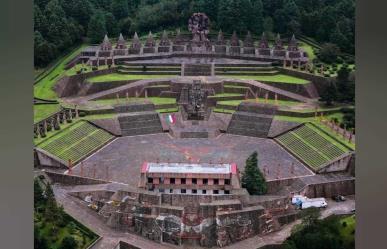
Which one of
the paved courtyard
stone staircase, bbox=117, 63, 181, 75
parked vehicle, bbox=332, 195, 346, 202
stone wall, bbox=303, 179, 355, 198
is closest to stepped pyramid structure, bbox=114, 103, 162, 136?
the paved courtyard

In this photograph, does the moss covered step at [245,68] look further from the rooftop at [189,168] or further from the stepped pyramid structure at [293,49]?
the rooftop at [189,168]

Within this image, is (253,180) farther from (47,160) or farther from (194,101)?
(47,160)

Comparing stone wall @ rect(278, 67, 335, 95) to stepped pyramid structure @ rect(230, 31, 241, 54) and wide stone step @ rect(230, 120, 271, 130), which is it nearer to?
stepped pyramid structure @ rect(230, 31, 241, 54)

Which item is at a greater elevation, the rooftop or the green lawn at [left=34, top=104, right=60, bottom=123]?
the green lawn at [left=34, top=104, right=60, bottom=123]

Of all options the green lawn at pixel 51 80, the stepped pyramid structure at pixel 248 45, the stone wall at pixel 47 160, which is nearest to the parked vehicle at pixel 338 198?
the stepped pyramid structure at pixel 248 45

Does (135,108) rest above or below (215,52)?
below
